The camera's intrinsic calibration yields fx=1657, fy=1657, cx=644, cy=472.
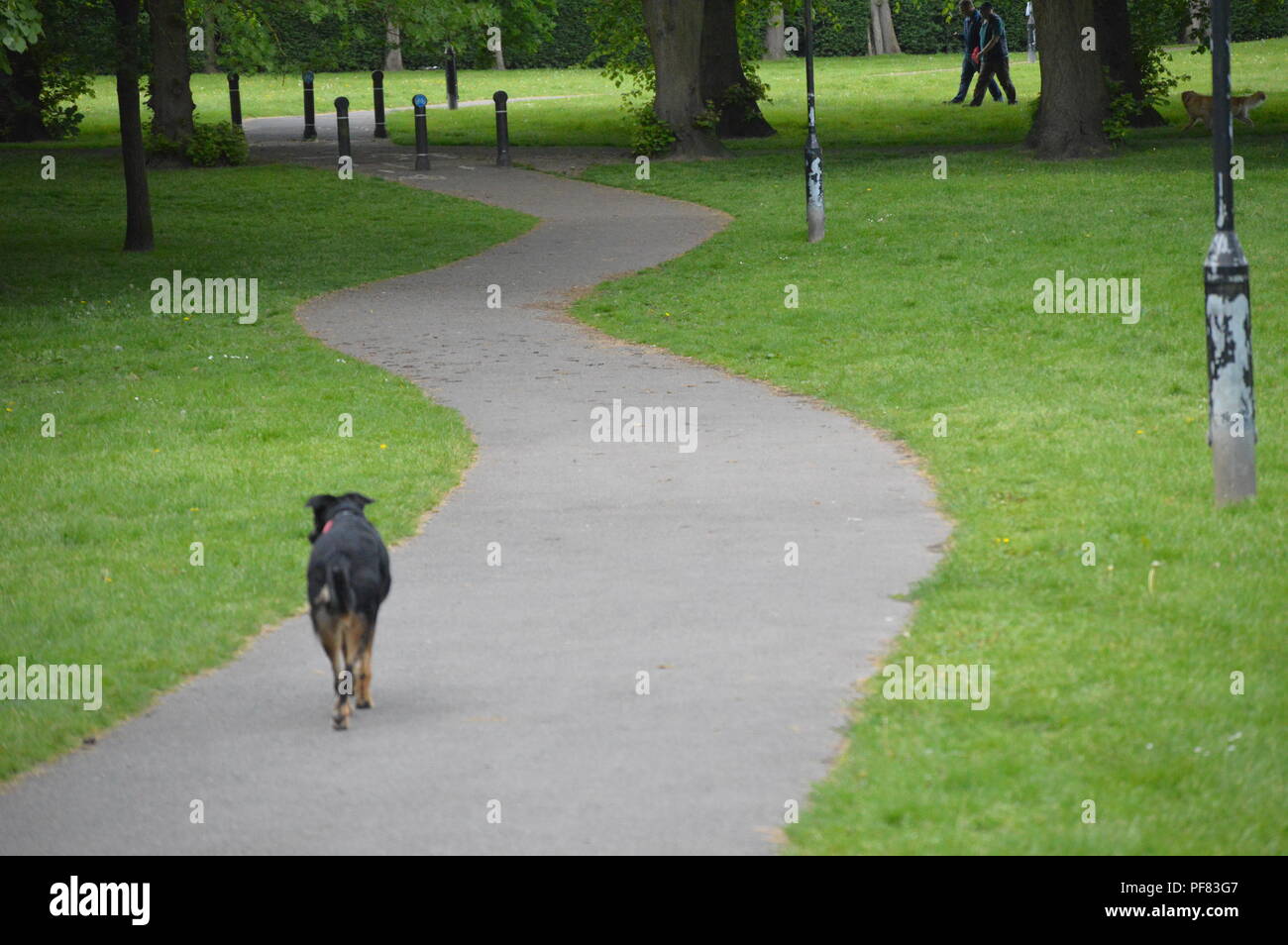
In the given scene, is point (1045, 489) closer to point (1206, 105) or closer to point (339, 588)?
point (339, 588)

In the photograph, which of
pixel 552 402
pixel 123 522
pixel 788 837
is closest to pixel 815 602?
pixel 788 837

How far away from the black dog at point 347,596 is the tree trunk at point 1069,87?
22.1m

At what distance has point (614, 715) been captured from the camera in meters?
6.32

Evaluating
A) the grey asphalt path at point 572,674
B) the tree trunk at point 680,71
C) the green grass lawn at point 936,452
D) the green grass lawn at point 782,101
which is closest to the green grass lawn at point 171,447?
the green grass lawn at point 936,452

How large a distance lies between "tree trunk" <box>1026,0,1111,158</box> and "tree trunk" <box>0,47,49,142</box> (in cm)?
2031

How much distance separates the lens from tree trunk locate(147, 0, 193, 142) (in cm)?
2656

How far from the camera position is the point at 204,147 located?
3028cm

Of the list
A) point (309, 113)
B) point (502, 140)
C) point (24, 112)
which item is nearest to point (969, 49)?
point (502, 140)

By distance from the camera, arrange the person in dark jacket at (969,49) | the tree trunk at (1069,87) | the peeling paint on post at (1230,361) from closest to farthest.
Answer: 1. the peeling paint on post at (1230,361)
2. the tree trunk at (1069,87)
3. the person in dark jacket at (969,49)

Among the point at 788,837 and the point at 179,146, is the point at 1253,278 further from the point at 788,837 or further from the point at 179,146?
the point at 179,146

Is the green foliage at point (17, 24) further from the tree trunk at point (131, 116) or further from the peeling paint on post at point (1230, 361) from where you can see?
the peeling paint on post at point (1230, 361)

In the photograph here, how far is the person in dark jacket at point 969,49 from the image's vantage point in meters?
38.2

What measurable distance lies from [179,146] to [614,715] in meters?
26.2

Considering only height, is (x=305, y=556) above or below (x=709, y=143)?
below
